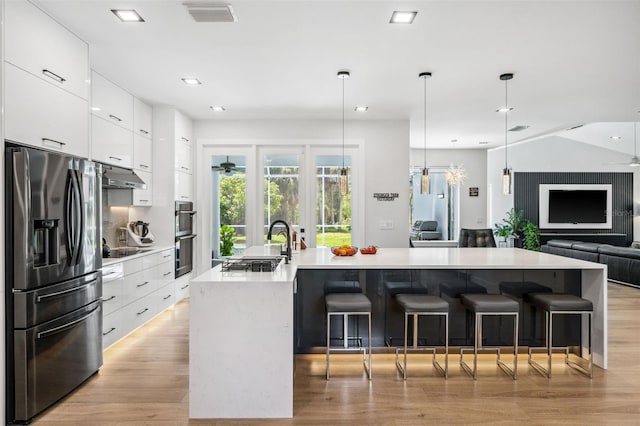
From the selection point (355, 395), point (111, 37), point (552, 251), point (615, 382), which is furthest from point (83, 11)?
point (552, 251)

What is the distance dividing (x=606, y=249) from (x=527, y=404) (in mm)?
5610

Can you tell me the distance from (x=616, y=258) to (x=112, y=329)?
24.7ft

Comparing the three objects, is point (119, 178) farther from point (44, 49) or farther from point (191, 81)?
point (44, 49)

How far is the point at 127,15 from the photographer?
112 inches

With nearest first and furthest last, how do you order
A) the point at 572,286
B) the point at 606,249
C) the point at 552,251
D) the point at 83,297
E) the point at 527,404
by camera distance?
the point at 527,404 < the point at 83,297 < the point at 572,286 < the point at 606,249 < the point at 552,251

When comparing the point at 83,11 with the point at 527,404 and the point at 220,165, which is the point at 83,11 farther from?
the point at 527,404

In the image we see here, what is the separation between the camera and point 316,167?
6.09 metres

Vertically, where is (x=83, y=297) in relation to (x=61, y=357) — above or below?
above

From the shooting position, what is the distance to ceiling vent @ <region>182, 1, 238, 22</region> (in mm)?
2646

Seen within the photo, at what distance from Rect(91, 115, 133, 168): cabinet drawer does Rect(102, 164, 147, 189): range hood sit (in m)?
0.07

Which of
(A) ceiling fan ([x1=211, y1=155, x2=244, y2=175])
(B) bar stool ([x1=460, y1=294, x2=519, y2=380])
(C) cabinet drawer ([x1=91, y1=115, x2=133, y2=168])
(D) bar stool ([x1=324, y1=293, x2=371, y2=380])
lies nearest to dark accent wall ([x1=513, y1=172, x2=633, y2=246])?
(A) ceiling fan ([x1=211, y1=155, x2=244, y2=175])

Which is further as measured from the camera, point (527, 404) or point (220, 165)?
point (220, 165)

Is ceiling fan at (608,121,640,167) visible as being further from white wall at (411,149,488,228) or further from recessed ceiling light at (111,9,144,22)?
recessed ceiling light at (111,9,144,22)

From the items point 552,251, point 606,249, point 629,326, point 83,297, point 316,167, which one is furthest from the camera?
point 552,251
